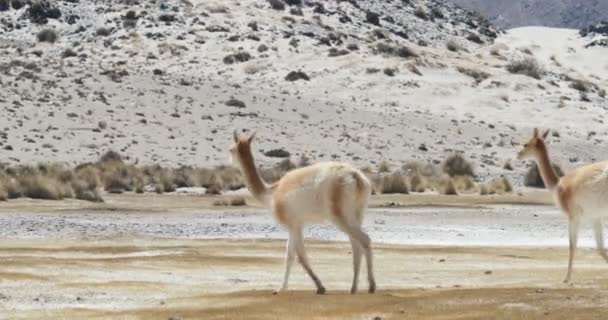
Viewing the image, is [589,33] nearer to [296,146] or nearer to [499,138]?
[499,138]

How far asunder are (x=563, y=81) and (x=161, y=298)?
48.9 meters

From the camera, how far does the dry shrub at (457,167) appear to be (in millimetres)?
35156

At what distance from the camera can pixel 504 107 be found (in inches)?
1983

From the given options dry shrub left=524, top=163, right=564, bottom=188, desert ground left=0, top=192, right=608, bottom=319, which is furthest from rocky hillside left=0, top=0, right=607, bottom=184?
desert ground left=0, top=192, right=608, bottom=319

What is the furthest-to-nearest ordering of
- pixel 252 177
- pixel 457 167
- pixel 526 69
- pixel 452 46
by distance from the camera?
pixel 452 46 → pixel 526 69 → pixel 457 167 → pixel 252 177

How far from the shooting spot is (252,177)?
40.0 feet

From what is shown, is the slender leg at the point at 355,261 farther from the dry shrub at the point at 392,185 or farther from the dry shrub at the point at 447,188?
the dry shrub at the point at 447,188

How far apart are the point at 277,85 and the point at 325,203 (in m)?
39.1

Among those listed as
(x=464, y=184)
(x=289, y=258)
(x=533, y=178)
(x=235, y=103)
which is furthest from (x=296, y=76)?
(x=289, y=258)

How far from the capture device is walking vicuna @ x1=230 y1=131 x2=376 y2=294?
11094mm

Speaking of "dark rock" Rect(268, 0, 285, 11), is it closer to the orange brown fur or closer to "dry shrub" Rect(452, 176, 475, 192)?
"dry shrub" Rect(452, 176, 475, 192)

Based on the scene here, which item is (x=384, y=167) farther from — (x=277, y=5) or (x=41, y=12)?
(x=277, y=5)

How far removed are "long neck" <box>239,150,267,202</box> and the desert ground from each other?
95cm

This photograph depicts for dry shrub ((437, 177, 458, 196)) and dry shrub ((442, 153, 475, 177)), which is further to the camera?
dry shrub ((442, 153, 475, 177))
